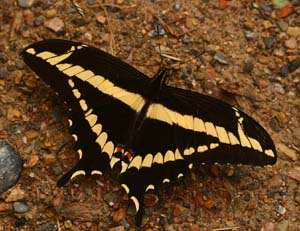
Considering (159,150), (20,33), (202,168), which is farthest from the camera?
(20,33)

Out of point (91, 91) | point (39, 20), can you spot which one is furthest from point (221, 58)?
point (39, 20)

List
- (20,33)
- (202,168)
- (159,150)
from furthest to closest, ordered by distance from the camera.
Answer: (20,33), (202,168), (159,150)

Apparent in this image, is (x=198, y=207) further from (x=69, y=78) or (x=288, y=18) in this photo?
(x=288, y=18)

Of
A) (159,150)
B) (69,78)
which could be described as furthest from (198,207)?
(69,78)

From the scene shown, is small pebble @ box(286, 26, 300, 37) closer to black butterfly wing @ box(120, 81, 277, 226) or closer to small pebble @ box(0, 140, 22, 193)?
black butterfly wing @ box(120, 81, 277, 226)

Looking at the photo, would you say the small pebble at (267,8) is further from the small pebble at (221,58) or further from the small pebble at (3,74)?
the small pebble at (3,74)

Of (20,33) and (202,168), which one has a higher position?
(20,33)

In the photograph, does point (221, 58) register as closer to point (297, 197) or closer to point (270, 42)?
point (270, 42)

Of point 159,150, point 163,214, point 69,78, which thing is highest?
point 69,78

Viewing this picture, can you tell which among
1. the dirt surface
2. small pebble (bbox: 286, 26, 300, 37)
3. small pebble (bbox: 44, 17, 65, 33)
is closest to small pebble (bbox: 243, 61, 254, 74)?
the dirt surface

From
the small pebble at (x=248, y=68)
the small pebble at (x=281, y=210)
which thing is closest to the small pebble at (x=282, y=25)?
the small pebble at (x=248, y=68)
